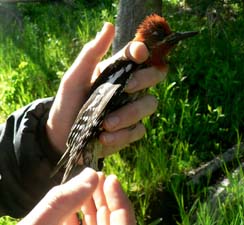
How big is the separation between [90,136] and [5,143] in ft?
1.68

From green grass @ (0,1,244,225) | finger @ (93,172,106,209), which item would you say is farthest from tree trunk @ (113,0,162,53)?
finger @ (93,172,106,209)

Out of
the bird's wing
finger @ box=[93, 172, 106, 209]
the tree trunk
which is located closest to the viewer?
finger @ box=[93, 172, 106, 209]

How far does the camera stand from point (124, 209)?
1422mm

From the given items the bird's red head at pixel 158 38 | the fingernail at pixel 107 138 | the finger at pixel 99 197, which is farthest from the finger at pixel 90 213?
the bird's red head at pixel 158 38

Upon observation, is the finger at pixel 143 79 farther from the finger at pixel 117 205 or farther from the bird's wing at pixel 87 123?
the finger at pixel 117 205

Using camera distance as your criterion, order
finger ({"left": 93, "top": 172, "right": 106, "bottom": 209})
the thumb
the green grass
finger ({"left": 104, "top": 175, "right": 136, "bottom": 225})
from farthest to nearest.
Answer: the green grass → finger ({"left": 93, "top": 172, "right": 106, "bottom": 209}) → finger ({"left": 104, "top": 175, "right": 136, "bottom": 225}) → the thumb

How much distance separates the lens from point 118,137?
227 cm

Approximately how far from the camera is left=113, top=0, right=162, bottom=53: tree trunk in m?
3.77

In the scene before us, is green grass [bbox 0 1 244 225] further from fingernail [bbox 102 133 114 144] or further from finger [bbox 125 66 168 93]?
finger [bbox 125 66 168 93]

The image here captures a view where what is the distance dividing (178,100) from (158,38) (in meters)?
1.23

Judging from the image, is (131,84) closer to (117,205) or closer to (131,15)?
(117,205)

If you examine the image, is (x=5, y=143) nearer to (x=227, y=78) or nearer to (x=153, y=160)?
(x=153, y=160)

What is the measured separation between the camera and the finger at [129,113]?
2.16m

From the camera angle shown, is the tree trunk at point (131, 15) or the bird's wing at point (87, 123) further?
the tree trunk at point (131, 15)
